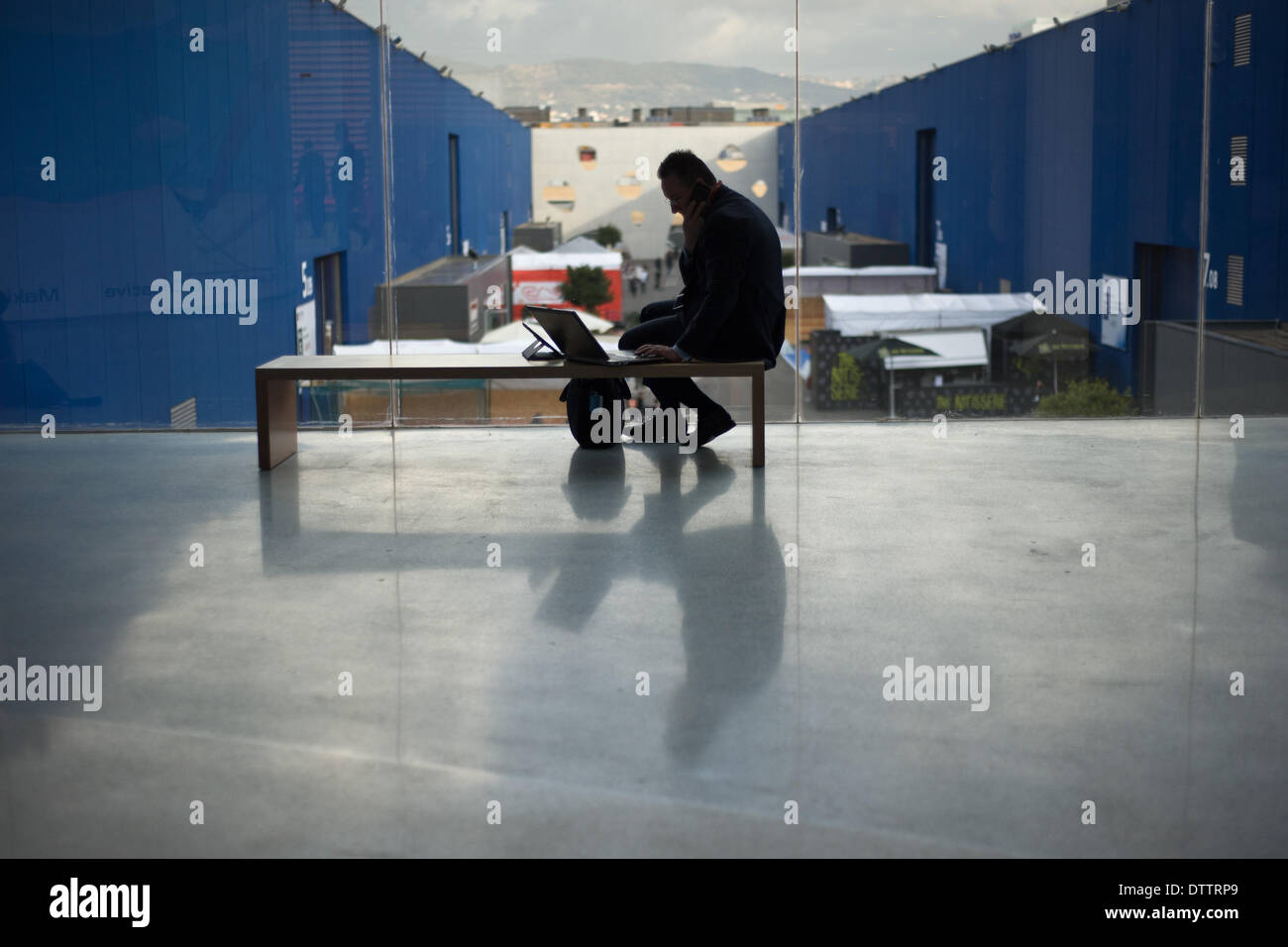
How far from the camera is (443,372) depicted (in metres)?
4.75

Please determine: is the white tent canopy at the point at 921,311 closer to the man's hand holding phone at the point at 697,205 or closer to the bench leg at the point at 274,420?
the man's hand holding phone at the point at 697,205

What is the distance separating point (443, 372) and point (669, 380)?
2.97 feet

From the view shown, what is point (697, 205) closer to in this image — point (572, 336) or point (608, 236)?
point (572, 336)

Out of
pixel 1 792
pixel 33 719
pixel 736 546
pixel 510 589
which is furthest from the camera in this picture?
pixel 736 546

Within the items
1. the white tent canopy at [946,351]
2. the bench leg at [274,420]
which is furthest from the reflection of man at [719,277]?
the bench leg at [274,420]

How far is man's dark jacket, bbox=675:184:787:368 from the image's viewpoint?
478 centimetres

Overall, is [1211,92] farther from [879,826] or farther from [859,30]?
[879,826]

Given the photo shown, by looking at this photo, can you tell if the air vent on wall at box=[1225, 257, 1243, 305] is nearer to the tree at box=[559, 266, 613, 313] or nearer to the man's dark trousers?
the man's dark trousers

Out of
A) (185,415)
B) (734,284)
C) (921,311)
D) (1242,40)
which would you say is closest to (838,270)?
(921,311)

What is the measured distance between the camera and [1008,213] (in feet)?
19.6

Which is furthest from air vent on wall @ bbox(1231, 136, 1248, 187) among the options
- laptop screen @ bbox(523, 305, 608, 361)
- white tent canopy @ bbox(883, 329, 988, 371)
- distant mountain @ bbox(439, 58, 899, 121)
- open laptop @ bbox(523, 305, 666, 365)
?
laptop screen @ bbox(523, 305, 608, 361)

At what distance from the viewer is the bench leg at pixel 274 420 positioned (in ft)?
15.9
